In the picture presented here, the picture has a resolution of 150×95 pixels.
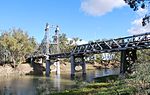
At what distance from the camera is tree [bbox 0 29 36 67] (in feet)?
310

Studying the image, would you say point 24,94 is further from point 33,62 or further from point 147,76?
point 33,62

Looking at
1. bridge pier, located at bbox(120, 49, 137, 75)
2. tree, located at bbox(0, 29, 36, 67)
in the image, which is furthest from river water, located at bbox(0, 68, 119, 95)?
tree, located at bbox(0, 29, 36, 67)

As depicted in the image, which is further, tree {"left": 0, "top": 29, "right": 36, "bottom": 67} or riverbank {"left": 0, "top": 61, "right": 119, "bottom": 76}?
riverbank {"left": 0, "top": 61, "right": 119, "bottom": 76}

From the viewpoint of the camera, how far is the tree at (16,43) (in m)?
94.6

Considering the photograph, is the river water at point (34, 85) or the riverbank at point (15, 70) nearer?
the river water at point (34, 85)

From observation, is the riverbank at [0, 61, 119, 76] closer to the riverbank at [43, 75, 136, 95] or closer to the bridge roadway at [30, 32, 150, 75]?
the bridge roadway at [30, 32, 150, 75]

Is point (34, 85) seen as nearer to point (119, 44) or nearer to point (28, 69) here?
point (119, 44)

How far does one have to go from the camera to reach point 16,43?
313 ft

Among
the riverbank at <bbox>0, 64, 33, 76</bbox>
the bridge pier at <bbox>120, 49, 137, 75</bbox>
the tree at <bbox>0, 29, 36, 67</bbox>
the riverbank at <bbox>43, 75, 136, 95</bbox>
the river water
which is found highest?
the tree at <bbox>0, 29, 36, 67</bbox>

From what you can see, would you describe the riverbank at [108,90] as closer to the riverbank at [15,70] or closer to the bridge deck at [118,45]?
the bridge deck at [118,45]

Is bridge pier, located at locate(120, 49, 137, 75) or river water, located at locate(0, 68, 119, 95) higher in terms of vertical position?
bridge pier, located at locate(120, 49, 137, 75)

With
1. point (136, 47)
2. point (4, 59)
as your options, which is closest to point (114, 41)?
point (136, 47)

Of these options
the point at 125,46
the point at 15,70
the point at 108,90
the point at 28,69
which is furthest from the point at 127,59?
the point at 28,69

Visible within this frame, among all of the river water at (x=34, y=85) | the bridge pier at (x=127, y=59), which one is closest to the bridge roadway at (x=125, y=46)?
the bridge pier at (x=127, y=59)
